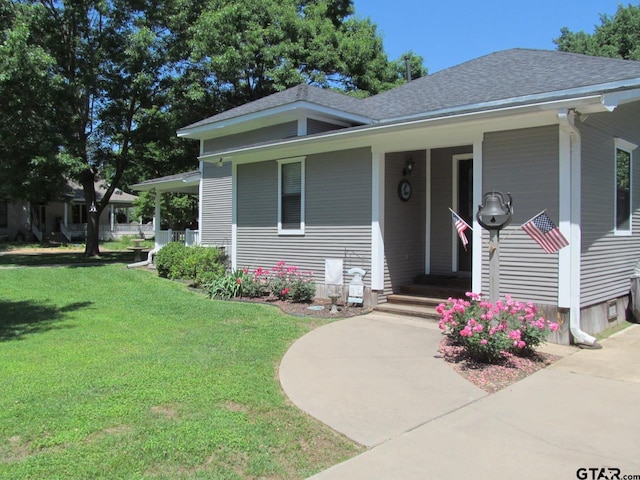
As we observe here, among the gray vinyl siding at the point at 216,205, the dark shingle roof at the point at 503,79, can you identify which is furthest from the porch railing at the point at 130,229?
the dark shingle roof at the point at 503,79

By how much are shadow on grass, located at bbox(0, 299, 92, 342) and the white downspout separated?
24.6 ft

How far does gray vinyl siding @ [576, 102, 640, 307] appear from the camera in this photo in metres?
7.05

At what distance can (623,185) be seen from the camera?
831 cm

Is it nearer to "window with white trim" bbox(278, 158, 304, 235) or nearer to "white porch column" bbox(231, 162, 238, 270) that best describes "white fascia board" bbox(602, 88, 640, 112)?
"window with white trim" bbox(278, 158, 304, 235)

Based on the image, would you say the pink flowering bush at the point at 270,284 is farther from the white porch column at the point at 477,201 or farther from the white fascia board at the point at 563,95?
the white fascia board at the point at 563,95

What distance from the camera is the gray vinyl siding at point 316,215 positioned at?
9.19 metres

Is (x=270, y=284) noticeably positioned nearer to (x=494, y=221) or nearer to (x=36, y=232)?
(x=494, y=221)

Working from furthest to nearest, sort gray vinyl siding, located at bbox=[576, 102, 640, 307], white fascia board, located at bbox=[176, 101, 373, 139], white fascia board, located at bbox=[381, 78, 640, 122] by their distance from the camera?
1. white fascia board, located at bbox=[176, 101, 373, 139]
2. gray vinyl siding, located at bbox=[576, 102, 640, 307]
3. white fascia board, located at bbox=[381, 78, 640, 122]

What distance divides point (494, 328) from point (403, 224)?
4.16 meters

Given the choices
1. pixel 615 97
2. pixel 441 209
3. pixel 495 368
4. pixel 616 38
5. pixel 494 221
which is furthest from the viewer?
pixel 616 38

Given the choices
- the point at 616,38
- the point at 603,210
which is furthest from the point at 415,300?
the point at 616,38

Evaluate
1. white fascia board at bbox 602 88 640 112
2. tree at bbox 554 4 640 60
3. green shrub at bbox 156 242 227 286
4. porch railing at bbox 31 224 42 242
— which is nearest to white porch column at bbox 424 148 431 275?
white fascia board at bbox 602 88 640 112

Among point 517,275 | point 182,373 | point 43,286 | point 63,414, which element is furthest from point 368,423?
point 43,286

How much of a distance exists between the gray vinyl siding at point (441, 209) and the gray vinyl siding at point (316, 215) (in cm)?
153
